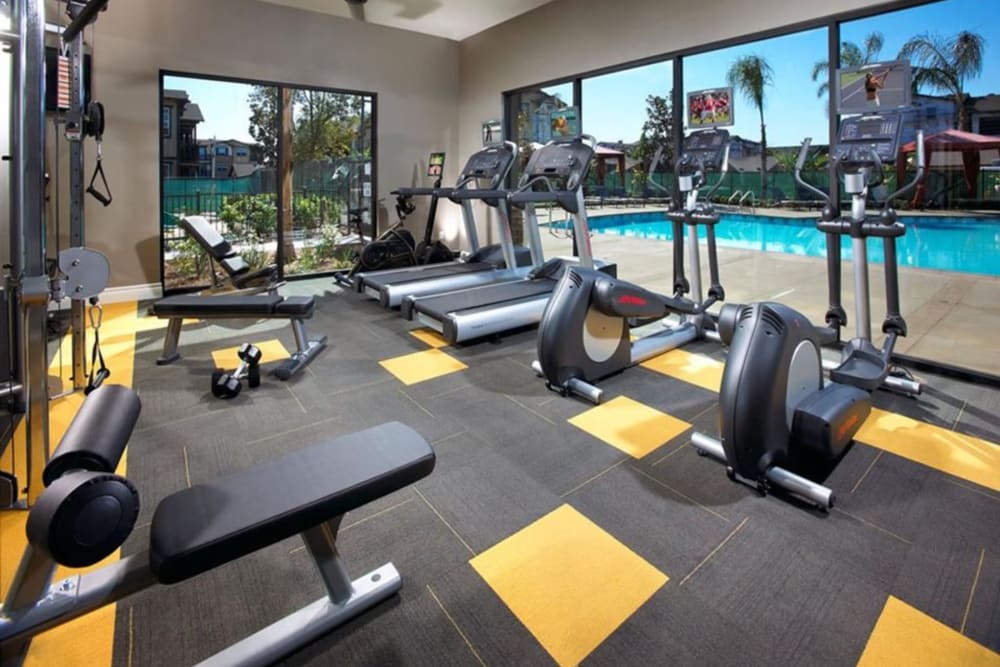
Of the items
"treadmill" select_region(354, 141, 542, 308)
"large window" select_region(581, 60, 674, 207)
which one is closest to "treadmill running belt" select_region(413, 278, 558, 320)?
"treadmill" select_region(354, 141, 542, 308)

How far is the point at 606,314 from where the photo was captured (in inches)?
122

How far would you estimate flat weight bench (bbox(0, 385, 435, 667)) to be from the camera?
0.98m

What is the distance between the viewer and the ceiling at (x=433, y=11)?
5.75 meters

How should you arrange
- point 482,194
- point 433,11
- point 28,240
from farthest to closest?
point 433,11 → point 482,194 → point 28,240

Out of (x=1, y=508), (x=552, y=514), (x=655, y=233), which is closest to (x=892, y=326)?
(x=552, y=514)

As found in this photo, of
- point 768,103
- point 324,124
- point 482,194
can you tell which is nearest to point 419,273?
point 482,194

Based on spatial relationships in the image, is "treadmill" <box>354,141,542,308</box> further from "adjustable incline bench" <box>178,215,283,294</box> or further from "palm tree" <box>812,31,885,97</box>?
"palm tree" <box>812,31,885,97</box>

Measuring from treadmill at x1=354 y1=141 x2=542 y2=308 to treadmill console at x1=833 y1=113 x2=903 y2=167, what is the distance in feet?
7.52

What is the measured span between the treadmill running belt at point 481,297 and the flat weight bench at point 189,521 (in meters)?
2.50

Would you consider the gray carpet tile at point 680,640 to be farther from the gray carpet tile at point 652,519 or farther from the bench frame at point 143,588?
the bench frame at point 143,588

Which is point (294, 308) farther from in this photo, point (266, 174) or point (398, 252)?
point (266, 174)

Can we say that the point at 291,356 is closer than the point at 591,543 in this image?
No

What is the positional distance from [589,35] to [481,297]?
3.02 meters

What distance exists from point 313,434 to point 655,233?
4489mm
